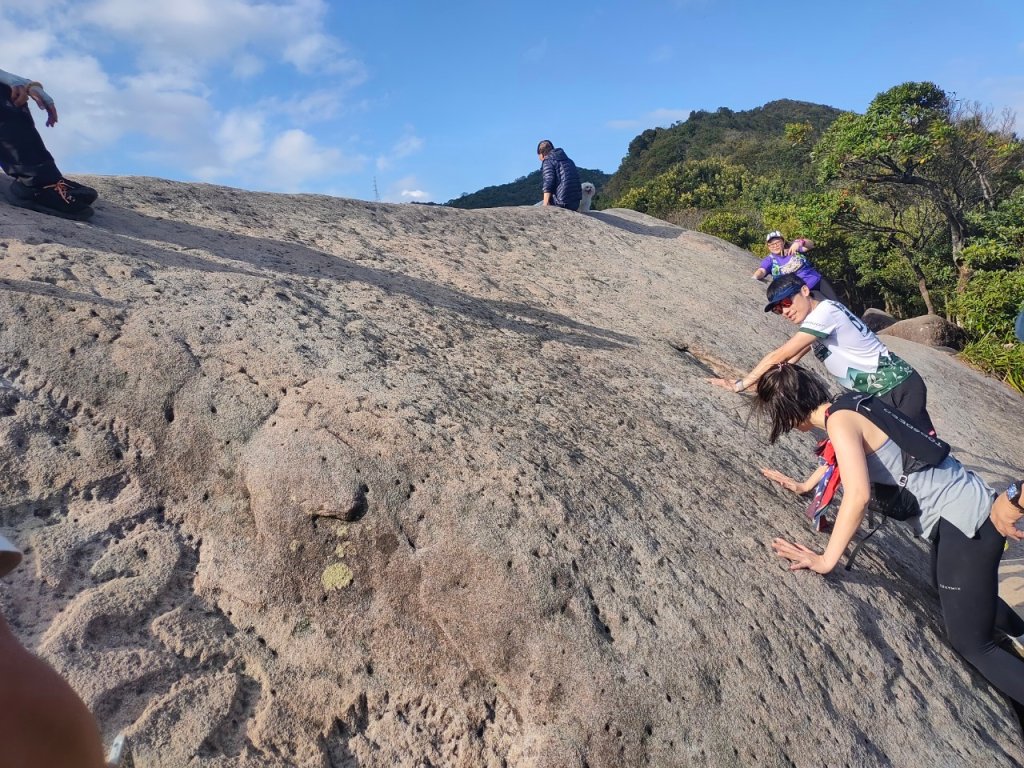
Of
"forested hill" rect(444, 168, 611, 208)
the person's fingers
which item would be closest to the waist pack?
the person's fingers

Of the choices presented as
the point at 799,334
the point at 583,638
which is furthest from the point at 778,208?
the point at 583,638

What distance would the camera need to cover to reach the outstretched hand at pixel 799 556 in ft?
9.57

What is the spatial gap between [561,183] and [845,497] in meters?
6.52

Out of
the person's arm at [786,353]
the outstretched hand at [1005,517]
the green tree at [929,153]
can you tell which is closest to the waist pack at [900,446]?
the outstretched hand at [1005,517]

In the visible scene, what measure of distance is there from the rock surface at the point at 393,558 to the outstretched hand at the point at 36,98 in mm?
885

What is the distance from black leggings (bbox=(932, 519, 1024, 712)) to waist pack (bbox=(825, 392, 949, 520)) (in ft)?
0.56

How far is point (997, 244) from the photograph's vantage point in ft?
38.0

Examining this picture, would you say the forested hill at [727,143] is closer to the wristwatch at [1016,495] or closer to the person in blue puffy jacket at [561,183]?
the person in blue puffy jacket at [561,183]

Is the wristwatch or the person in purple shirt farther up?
the person in purple shirt

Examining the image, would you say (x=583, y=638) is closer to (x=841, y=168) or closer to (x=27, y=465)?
(x=27, y=465)

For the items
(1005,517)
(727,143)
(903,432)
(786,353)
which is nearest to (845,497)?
(903,432)

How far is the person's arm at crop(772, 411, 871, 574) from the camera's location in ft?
9.03

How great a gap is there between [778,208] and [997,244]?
6142 millimetres

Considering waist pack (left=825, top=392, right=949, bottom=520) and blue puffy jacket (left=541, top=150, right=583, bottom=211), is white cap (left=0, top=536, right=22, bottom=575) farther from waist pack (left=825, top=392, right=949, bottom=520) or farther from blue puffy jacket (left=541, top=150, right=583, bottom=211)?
blue puffy jacket (left=541, top=150, right=583, bottom=211)
